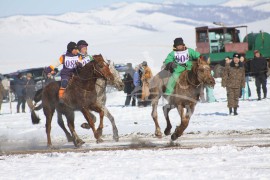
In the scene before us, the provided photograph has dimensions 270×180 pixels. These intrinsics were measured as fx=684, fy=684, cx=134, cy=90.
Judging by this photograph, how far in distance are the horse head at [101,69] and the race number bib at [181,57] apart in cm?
167

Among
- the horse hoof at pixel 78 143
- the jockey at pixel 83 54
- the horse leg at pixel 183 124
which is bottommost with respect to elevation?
the horse hoof at pixel 78 143

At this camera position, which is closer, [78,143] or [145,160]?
[145,160]

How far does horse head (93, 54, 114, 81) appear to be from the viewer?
1448 centimetres

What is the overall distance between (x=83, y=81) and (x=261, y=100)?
13899 millimetres

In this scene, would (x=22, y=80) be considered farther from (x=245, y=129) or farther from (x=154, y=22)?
(x=154, y=22)

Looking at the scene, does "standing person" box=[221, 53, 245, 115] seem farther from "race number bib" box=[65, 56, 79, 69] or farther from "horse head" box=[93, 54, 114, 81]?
"horse head" box=[93, 54, 114, 81]

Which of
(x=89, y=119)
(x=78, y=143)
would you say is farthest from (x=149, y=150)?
(x=78, y=143)

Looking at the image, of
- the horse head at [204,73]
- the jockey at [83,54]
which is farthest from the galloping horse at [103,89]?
the horse head at [204,73]

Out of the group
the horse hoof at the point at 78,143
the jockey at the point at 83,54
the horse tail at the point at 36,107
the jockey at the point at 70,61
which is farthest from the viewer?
the horse tail at the point at 36,107

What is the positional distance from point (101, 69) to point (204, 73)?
222 cm

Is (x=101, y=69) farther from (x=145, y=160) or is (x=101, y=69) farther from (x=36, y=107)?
(x=145, y=160)

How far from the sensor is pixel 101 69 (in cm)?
1459

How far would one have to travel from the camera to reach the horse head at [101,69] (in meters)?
14.5

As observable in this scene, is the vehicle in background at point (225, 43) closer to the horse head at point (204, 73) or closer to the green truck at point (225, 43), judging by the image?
the green truck at point (225, 43)
